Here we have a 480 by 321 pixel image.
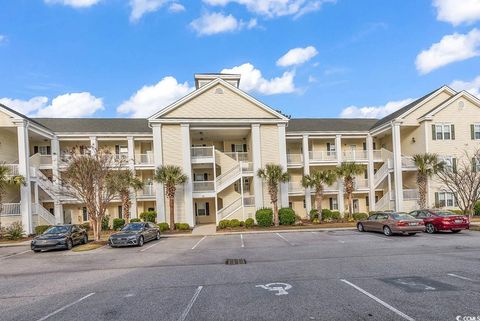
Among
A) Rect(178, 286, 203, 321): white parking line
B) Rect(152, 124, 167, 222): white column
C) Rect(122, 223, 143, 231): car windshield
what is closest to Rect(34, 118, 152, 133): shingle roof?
Rect(152, 124, 167, 222): white column

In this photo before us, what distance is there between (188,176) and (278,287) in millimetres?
20098

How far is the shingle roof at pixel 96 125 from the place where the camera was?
29.8 metres

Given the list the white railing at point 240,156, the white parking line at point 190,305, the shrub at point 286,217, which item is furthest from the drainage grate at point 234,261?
the white railing at point 240,156

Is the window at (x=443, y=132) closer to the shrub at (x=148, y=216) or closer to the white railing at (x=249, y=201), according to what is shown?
the white railing at (x=249, y=201)

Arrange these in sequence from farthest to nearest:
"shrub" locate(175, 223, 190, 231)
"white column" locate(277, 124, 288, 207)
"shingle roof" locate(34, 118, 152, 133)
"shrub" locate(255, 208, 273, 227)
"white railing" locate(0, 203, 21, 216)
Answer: "shingle roof" locate(34, 118, 152, 133) → "white column" locate(277, 124, 288, 207) → "shrub" locate(255, 208, 273, 227) → "shrub" locate(175, 223, 190, 231) → "white railing" locate(0, 203, 21, 216)

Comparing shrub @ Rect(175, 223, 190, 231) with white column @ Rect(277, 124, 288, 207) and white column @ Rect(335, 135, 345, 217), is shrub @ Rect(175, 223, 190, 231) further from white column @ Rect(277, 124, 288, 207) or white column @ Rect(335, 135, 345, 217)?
white column @ Rect(335, 135, 345, 217)

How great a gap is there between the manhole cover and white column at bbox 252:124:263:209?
63.7 feet

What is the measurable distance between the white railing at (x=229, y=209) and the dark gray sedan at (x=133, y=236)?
27.1 feet

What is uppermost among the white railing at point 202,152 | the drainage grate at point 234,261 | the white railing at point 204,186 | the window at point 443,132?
the window at point 443,132

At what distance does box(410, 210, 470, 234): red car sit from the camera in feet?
61.5

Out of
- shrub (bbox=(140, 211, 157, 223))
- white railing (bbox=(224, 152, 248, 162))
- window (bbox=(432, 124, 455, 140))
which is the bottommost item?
shrub (bbox=(140, 211, 157, 223))

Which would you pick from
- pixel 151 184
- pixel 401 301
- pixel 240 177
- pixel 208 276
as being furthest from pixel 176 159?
pixel 401 301

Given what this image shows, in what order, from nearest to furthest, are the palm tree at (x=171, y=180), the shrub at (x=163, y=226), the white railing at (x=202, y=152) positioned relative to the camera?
the shrub at (x=163, y=226), the palm tree at (x=171, y=180), the white railing at (x=202, y=152)

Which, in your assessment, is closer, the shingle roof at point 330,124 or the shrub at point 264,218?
the shrub at point 264,218
